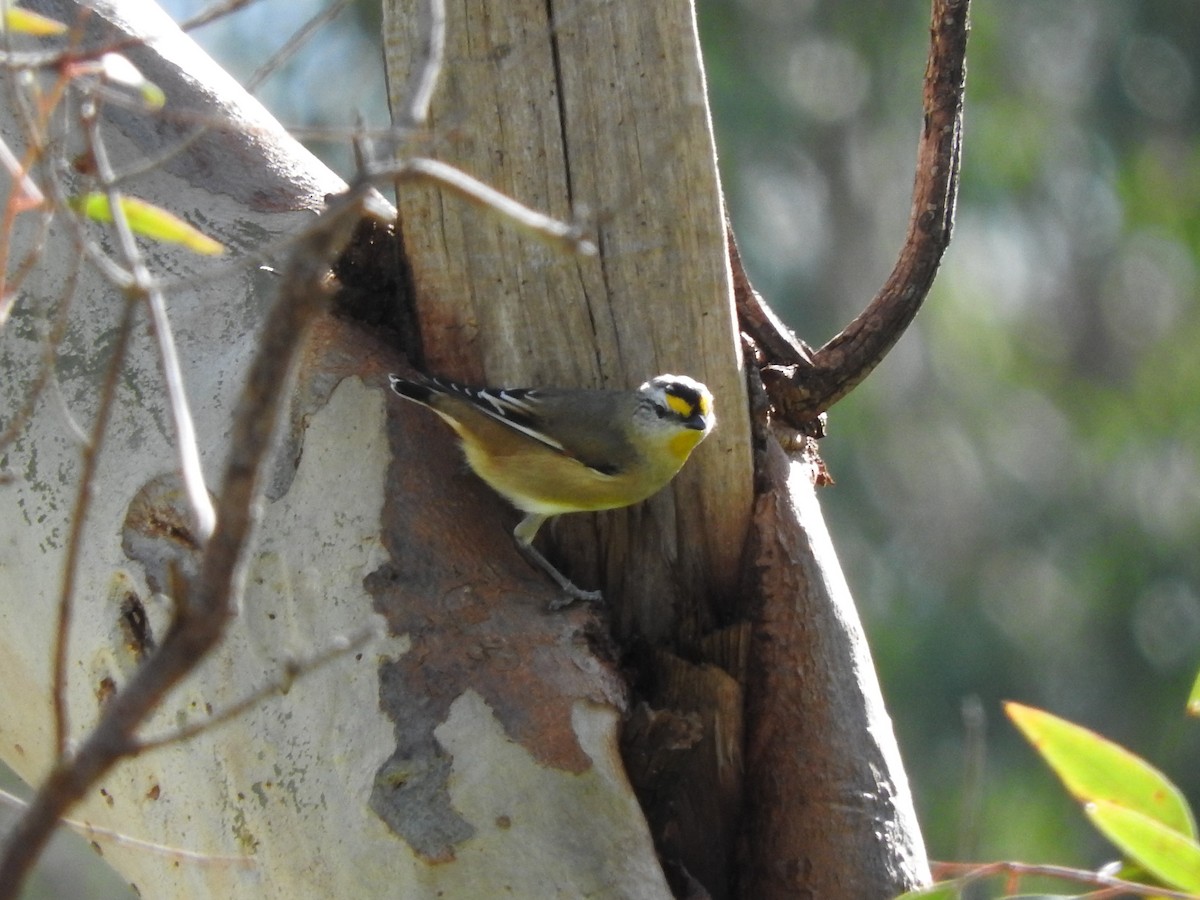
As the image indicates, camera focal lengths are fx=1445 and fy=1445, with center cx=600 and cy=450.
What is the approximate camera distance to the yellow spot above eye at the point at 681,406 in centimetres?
294

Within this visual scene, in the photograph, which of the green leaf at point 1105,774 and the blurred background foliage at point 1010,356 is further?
the blurred background foliage at point 1010,356

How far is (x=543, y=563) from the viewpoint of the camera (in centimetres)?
297

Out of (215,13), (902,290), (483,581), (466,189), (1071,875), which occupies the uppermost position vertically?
(902,290)

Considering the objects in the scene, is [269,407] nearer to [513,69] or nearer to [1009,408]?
[513,69]

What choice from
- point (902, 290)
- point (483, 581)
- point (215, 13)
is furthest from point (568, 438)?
point (215, 13)

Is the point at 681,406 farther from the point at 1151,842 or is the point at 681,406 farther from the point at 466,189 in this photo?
the point at 466,189

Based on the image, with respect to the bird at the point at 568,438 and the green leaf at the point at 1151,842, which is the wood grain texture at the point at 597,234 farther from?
the green leaf at the point at 1151,842

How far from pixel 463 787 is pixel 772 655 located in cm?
76

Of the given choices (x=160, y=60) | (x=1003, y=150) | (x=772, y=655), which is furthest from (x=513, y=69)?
(x=1003, y=150)

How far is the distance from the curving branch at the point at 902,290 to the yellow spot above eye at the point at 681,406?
0.39 metres

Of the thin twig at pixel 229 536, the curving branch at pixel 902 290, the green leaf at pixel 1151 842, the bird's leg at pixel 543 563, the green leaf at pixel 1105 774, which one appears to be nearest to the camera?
the thin twig at pixel 229 536

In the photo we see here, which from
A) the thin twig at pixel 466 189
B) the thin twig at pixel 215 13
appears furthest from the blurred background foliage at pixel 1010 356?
the thin twig at pixel 466 189

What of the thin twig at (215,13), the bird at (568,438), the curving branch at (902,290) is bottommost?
the bird at (568,438)

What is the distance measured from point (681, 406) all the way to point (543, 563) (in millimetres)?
429
